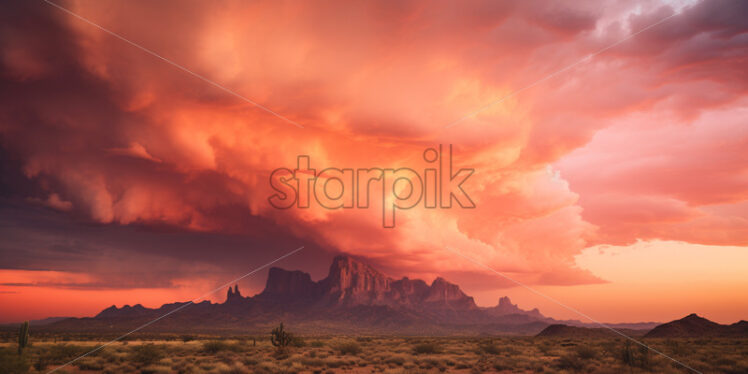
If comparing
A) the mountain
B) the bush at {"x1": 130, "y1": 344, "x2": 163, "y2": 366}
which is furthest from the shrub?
the mountain

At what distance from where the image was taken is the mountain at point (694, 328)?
132625mm

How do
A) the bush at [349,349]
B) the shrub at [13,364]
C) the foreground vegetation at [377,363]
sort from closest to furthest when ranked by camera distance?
the shrub at [13,364] < the foreground vegetation at [377,363] < the bush at [349,349]

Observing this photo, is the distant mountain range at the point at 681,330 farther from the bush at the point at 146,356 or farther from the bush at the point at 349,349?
the bush at the point at 146,356

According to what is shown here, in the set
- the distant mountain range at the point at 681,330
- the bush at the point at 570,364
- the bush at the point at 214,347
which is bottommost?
the distant mountain range at the point at 681,330

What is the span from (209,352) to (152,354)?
8044 millimetres

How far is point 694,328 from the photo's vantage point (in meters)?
144

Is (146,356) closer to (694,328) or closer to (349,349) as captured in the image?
(349,349)

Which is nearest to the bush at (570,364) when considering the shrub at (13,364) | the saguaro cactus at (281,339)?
the saguaro cactus at (281,339)

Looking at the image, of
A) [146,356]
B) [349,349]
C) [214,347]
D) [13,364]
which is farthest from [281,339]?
[13,364]

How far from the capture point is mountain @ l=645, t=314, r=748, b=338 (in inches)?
5221

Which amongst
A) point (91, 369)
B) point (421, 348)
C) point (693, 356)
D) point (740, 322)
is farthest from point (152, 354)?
point (740, 322)

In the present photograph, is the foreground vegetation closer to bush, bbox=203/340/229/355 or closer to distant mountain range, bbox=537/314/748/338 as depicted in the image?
bush, bbox=203/340/229/355

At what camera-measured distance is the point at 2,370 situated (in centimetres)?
2920

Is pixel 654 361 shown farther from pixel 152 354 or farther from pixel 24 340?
pixel 24 340
